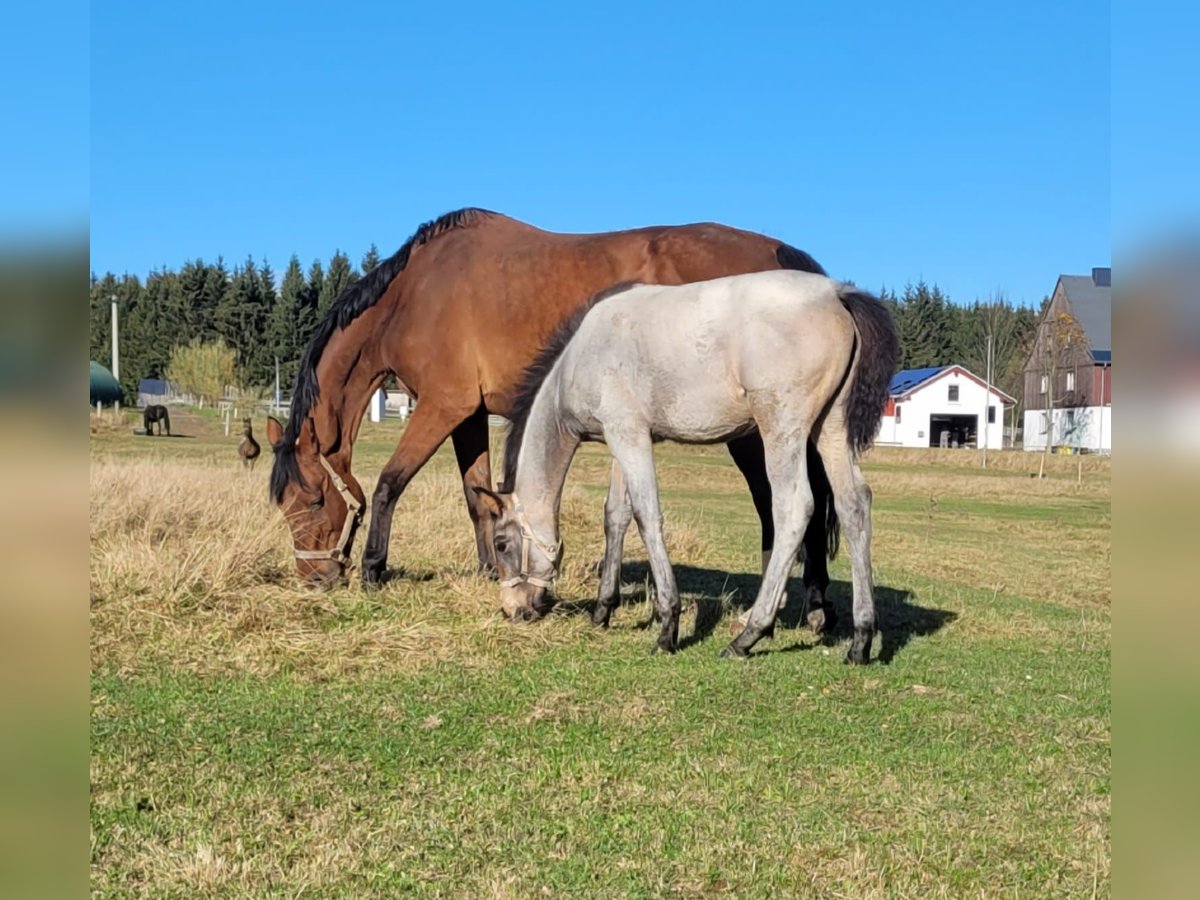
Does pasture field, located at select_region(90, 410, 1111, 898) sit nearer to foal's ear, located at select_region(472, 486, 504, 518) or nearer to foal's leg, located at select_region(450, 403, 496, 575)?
foal's leg, located at select_region(450, 403, 496, 575)

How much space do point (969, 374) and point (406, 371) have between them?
58133mm

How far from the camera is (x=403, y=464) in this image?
28.0 ft

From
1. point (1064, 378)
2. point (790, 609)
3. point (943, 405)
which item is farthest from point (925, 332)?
point (790, 609)

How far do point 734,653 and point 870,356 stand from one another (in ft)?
Answer: 7.17

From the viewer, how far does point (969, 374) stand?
2410 inches

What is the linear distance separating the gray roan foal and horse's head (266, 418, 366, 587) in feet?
5.74

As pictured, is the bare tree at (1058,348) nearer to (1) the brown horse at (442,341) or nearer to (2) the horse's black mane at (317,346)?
(1) the brown horse at (442,341)

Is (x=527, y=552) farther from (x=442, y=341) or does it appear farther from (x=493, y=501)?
(x=442, y=341)

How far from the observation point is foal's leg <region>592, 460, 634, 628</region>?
761cm

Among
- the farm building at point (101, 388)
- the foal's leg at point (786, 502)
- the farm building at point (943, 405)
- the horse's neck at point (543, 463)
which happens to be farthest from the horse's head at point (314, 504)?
the farm building at point (943, 405)

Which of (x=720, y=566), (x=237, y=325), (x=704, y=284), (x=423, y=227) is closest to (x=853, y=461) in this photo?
(x=704, y=284)

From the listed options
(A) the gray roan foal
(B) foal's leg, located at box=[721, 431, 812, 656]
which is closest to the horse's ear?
(A) the gray roan foal

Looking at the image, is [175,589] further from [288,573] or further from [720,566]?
[720,566]
